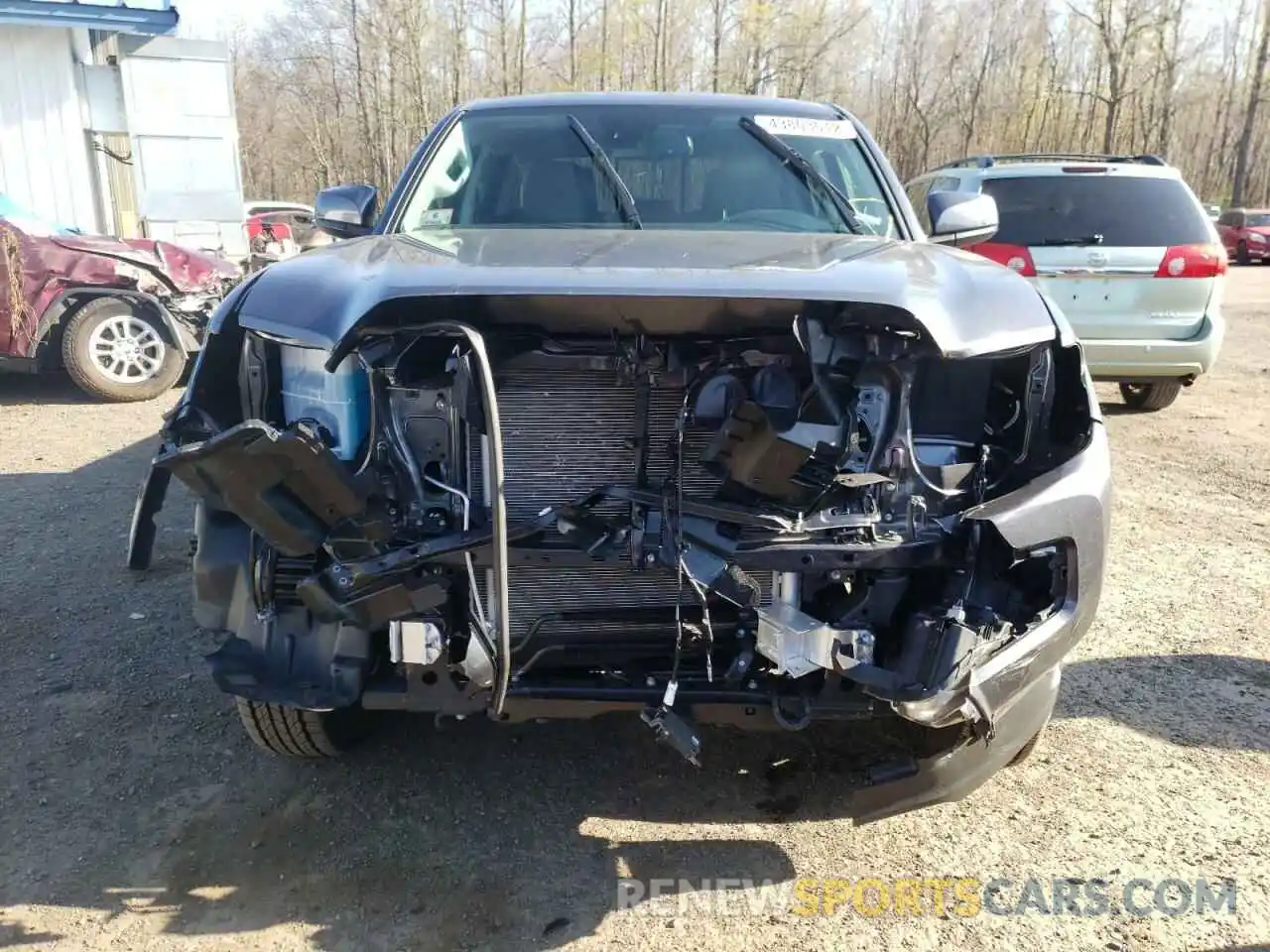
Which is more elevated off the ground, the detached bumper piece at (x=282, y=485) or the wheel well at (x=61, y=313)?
the detached bumper piece at (x=282, y=485)

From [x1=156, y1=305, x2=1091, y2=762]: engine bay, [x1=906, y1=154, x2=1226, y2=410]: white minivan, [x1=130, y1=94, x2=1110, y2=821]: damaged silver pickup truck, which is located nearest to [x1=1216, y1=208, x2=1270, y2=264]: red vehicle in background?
[x1=906, y1=154, x2=1226, y2=410]: white minivan

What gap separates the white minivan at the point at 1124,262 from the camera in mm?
6422

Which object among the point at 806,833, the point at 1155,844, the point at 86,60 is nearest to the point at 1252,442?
the point at 1155,844

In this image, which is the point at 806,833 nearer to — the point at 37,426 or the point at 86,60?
the point at 37,426

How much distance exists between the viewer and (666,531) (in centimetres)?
218

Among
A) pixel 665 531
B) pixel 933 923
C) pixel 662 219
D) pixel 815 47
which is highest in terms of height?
pixel 815 47

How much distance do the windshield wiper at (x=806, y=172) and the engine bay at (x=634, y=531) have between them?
1199 mm

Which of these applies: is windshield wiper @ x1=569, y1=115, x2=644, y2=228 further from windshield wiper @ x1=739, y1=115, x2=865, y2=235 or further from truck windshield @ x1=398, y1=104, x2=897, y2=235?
windshield wiper @ x1=739, y1=115, x2=865, y2=235

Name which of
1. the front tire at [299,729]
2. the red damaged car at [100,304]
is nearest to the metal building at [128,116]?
the red damaged car at [100,304]

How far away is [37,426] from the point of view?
703 cm

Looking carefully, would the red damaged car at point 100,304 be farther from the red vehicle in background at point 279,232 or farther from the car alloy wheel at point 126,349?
the red vehicle in background at point 279,232

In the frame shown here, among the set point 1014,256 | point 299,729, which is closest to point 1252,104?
point 1014,256

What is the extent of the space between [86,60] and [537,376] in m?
13.9

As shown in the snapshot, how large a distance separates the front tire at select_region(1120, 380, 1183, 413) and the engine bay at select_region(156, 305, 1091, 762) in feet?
19.4
